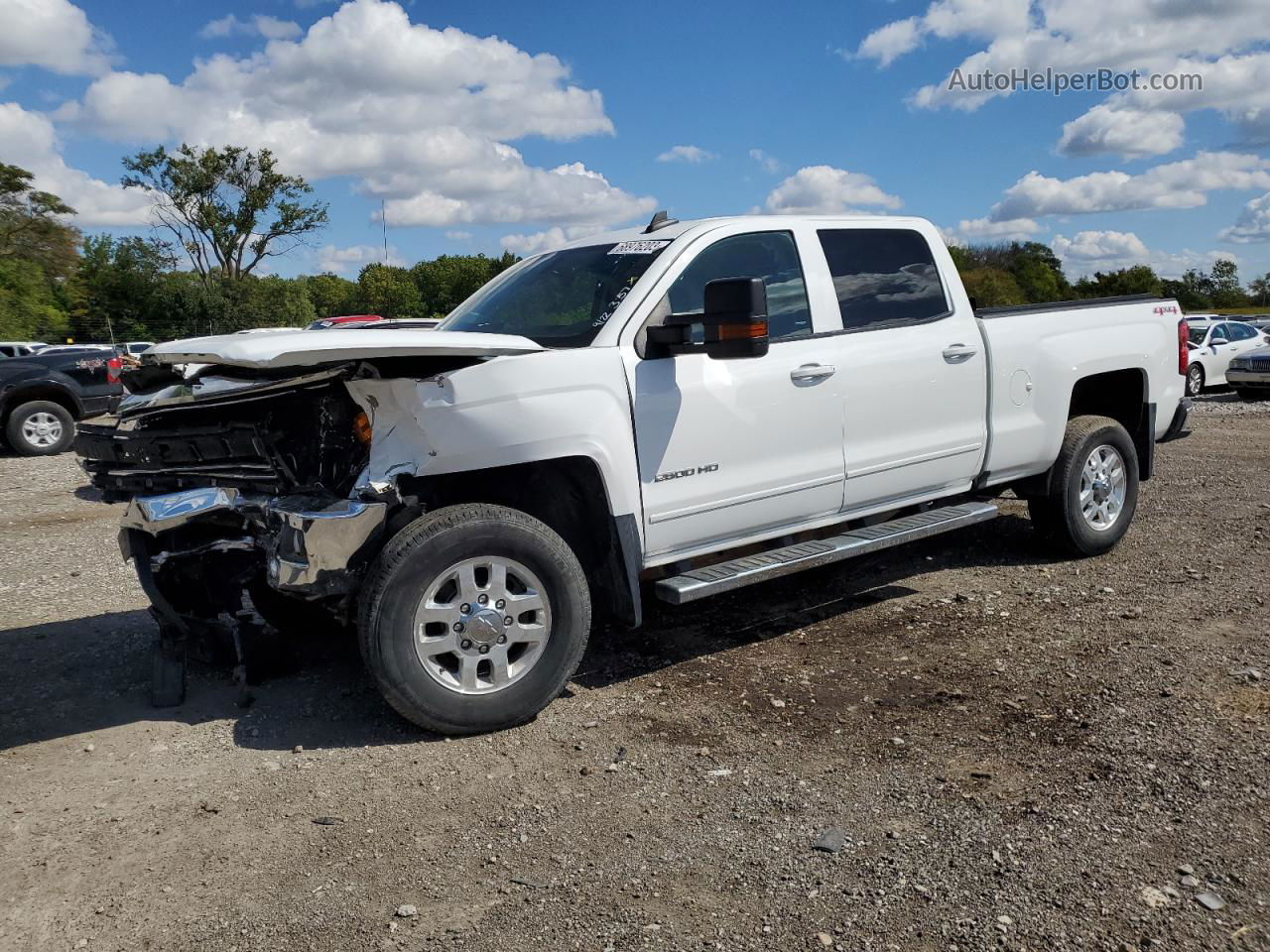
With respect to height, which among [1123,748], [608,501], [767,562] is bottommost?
[1123,748]

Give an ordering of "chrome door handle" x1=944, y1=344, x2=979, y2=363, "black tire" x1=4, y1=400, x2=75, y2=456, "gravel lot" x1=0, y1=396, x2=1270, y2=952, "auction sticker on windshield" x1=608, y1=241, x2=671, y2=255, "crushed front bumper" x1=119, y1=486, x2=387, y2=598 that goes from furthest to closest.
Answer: "black tire" x1=4, y1=400, x2=75, y2=456, "chrome door handle" x1=944, y1=344, x2=979, y2=363, "auction sticker on windshield" x1=608, y1=241, x2=671, y2=255, "crushed front bumper" x1=119, y1=486, x2=387, y2=598, "gravel lot" x1=0, y1=396, x2=1270, y2=952

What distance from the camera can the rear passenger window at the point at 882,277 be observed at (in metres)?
5.12

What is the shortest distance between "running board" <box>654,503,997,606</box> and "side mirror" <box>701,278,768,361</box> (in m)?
0.98

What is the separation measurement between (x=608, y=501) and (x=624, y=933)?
1855 millimetres

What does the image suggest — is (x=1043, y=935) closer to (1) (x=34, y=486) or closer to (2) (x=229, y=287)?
(1) (x=34, y=486)

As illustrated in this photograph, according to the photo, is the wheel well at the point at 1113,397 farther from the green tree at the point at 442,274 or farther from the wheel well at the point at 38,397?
the green tree at the point at 442,274

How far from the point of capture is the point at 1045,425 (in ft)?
19.5

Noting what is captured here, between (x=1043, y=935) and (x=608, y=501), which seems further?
(x=608, y=501)

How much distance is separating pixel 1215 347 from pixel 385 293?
214 ft

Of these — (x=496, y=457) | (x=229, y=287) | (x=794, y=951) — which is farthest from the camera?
(x=229, y=287)

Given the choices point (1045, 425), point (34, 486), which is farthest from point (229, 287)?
point (1045, 425)

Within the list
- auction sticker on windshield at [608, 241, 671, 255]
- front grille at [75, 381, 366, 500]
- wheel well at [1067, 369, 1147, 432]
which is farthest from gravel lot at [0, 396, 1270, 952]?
auction sticker on windshield at [608, 241, 671, 255]

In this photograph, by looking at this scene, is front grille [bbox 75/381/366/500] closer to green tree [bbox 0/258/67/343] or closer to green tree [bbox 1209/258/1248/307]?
green tree [bbox 0/258/67/343]

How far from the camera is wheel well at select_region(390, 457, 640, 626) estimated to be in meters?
4.26
